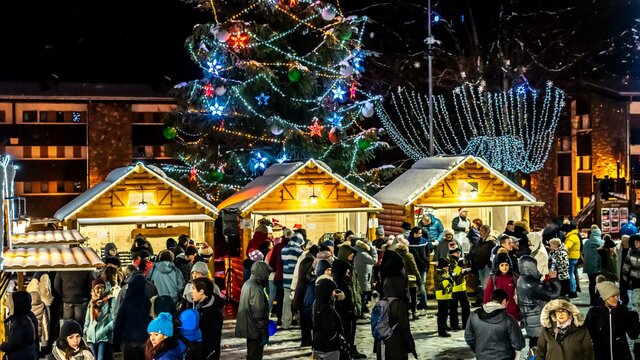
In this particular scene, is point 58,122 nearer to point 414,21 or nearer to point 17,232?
point 414,21

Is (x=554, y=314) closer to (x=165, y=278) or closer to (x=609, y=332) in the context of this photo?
Answer: (x=609, y=332)

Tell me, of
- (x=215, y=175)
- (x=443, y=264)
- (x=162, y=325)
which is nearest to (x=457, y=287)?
(x=443, y=264)

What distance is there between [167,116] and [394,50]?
12.3m

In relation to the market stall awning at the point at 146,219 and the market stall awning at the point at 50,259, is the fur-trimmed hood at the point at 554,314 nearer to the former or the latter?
the market stall awning at the point at 50,259

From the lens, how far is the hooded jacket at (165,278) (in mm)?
15047

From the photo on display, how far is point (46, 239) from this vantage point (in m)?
13.6

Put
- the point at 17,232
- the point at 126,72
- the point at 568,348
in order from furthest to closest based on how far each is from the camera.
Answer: the point at 126,72, the point at 17,232, the point at 568,348

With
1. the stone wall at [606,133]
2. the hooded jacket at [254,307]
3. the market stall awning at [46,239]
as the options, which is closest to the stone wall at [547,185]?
the stone wall at [606,133]

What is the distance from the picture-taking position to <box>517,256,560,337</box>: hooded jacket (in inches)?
501

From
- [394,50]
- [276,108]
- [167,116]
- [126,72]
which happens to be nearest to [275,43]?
A: [276,108]

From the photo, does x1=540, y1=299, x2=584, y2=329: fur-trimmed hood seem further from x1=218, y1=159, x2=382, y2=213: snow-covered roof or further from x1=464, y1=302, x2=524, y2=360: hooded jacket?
x1=218, y1=159, x2=382, y2=213: snow-covered roof

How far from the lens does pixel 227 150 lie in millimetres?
34344

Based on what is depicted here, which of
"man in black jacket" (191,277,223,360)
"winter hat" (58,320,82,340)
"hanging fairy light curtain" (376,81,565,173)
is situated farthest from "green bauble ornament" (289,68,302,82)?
"winter hat" (58,320,82,340)

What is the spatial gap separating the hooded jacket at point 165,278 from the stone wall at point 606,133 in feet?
126
